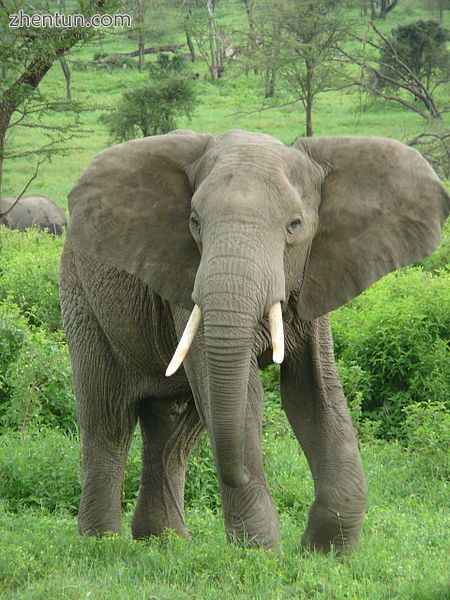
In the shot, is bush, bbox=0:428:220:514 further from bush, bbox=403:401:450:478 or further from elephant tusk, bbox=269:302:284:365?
elephant tusk, bbox=269:302:284:365

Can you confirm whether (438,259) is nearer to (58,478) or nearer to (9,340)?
(9,340)

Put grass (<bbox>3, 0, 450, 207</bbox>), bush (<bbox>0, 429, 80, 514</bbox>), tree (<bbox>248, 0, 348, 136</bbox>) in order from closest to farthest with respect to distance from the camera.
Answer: bush (<bbox>0, 429, 80, 514</bbox>) → grass (<bbox>3, 0, 450, 207</bbox>) → tree (<bbox>248, 0, 348, 136</bbox>)

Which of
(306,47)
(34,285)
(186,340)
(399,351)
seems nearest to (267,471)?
(399,351)

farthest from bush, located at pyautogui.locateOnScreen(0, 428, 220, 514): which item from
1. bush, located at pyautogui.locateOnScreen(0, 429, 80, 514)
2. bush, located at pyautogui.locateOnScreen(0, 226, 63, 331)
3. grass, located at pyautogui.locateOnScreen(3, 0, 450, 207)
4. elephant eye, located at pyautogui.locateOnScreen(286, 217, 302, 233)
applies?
grass, located at pyautogui.locateOnScreen(3, 0, 450, 207)

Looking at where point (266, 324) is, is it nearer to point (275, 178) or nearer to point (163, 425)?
point (275, 178)

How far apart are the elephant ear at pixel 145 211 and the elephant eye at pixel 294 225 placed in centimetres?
48

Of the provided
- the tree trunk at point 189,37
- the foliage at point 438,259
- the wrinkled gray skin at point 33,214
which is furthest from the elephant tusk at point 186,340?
the tree trunk at point 189,37

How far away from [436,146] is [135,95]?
8017 millimetres

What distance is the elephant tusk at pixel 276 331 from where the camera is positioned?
368 centimetres

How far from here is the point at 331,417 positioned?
4.54 m

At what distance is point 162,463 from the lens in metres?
5.53

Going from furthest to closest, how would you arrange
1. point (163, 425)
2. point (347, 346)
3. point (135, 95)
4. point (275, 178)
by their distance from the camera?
point (135, 95) → point (347, 346) → point (163, 425) → point (275, 178)

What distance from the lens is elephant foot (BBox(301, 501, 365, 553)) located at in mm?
4457

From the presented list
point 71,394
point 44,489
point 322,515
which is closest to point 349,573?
point 322,515
